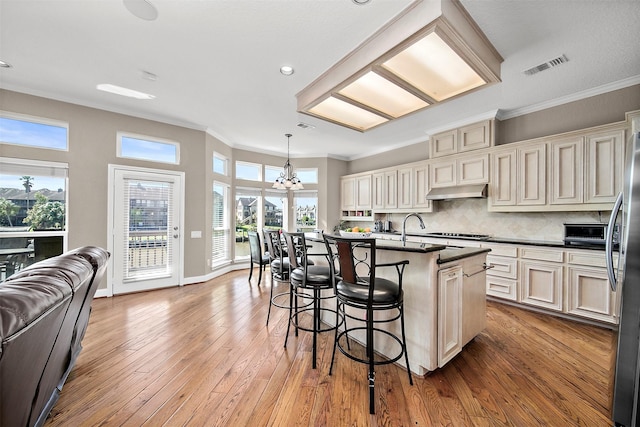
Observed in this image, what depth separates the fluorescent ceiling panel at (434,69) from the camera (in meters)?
1.96

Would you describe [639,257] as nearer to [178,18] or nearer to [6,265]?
[178,18]

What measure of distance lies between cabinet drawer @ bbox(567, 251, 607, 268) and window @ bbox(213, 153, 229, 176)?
5783 mm

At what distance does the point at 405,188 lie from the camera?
5180 millimetres

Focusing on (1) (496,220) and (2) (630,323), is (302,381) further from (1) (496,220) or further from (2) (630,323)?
(1) (496,220)

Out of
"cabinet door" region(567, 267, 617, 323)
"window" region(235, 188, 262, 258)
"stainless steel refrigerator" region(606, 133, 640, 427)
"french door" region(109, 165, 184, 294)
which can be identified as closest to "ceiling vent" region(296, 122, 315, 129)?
"window" region(235, 188, 262, 258)

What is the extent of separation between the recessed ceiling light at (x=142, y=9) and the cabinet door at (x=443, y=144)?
4323mm

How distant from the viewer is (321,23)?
2.12 m

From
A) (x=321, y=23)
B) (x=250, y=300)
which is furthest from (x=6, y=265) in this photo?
(x=321, y=23)

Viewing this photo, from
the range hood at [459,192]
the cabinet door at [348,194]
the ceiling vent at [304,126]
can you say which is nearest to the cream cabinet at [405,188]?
the range hood at [459,192]

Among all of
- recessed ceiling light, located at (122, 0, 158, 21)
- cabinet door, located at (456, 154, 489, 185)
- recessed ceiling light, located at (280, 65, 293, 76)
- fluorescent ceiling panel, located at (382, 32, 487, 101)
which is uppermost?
recessed ceiling light, located at (122, 0, 158, 21)

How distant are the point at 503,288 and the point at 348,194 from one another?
3.83 meters

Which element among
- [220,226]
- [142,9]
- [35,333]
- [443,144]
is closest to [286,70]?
[142,9]

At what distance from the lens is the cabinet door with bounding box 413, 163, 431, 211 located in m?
4.77

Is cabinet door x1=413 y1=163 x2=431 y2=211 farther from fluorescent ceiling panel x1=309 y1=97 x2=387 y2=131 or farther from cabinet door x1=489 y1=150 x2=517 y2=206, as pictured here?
fluorescent ceiling panel x1=309 y1=97 x2=387 y2=131
